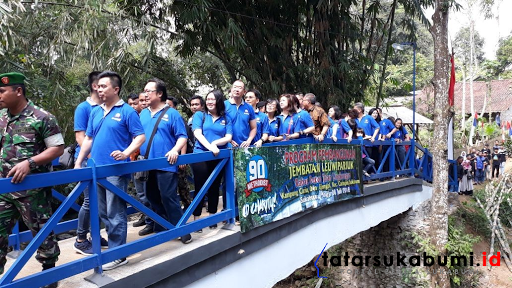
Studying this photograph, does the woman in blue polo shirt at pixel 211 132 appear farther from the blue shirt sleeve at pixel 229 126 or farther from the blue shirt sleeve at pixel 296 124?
the blue shirt sleeve at pixel 296 124

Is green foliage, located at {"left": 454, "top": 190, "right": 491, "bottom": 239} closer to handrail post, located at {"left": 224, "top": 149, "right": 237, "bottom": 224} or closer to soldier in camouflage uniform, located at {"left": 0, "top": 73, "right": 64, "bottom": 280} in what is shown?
handrail post, located at {"left": 224, "top": 149, "right": 237, "bottom": 224}

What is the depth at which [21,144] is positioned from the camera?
8.38 ft

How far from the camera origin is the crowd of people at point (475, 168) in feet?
52.2

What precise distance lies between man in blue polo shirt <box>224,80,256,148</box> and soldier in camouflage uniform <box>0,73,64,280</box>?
2.09 m

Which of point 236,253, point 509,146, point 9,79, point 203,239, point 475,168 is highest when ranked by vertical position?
point 9,79

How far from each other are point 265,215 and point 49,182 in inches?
97.5

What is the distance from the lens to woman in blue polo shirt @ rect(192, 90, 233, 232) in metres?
4.10

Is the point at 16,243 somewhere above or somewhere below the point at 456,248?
above

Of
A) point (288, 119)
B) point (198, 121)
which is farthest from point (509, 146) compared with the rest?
point (198, 121)

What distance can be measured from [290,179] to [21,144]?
10.1ft

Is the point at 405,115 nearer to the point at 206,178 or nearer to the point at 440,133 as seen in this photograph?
the point at 440,133

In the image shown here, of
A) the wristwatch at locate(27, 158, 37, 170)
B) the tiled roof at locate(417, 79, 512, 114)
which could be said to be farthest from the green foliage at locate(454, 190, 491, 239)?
the tiled roof at locate(417, 79, 512, 114)

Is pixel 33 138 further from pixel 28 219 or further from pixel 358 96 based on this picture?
pixel 358 96

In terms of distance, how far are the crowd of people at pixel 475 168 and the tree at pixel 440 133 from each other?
6244mm
